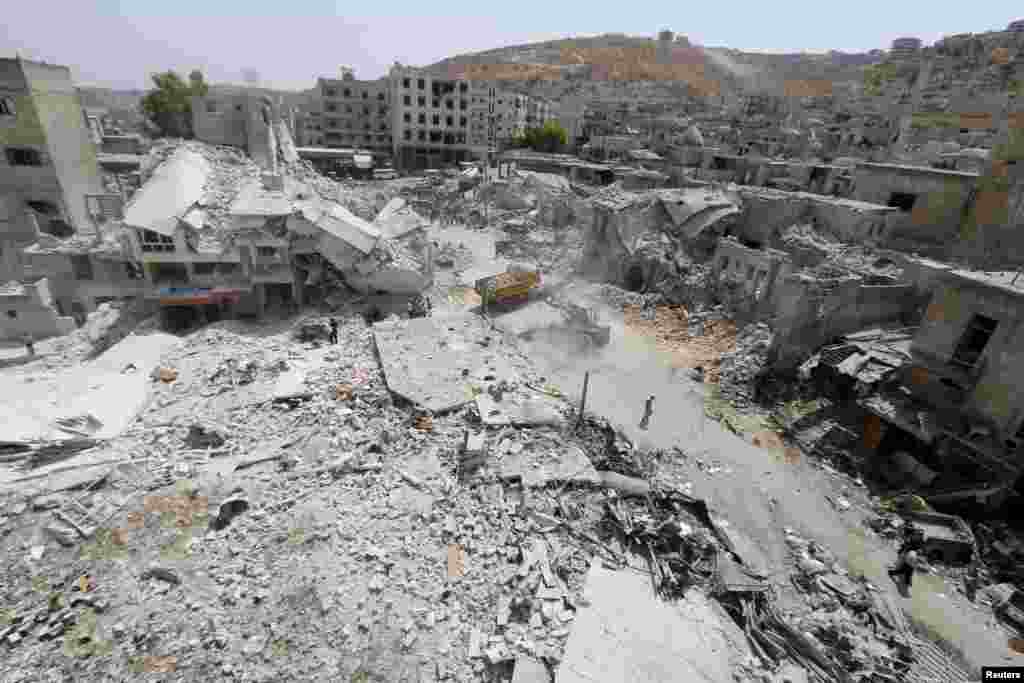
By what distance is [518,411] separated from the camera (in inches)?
555

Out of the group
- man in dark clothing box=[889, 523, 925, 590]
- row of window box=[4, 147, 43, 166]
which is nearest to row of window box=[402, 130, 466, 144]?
row of window box=[4, 147, 43, 166]

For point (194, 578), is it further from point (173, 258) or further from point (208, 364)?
point (173, 258)

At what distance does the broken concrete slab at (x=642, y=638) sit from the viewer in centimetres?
793

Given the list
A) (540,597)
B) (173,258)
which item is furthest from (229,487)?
(173,258)

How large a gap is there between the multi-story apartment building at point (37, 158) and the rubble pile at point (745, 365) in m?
29.8

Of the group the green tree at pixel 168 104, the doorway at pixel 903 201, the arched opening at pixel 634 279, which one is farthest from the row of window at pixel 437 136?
the doorway at pixel 903 201

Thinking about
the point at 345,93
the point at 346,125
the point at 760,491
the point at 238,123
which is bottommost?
the point at 760,491

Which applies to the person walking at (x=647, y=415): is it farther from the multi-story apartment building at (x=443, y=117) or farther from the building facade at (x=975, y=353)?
the multi-story apartment building at (x=443, y=117)

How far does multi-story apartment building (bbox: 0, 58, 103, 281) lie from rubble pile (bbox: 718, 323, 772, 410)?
2978 centimetres

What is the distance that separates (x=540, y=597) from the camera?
8.88 meters

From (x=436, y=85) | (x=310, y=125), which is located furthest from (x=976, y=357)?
(x=310, y=125)

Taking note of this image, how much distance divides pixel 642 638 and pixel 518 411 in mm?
6842

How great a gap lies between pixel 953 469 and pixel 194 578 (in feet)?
60.6

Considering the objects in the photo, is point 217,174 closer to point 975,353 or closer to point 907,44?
point 975,353
